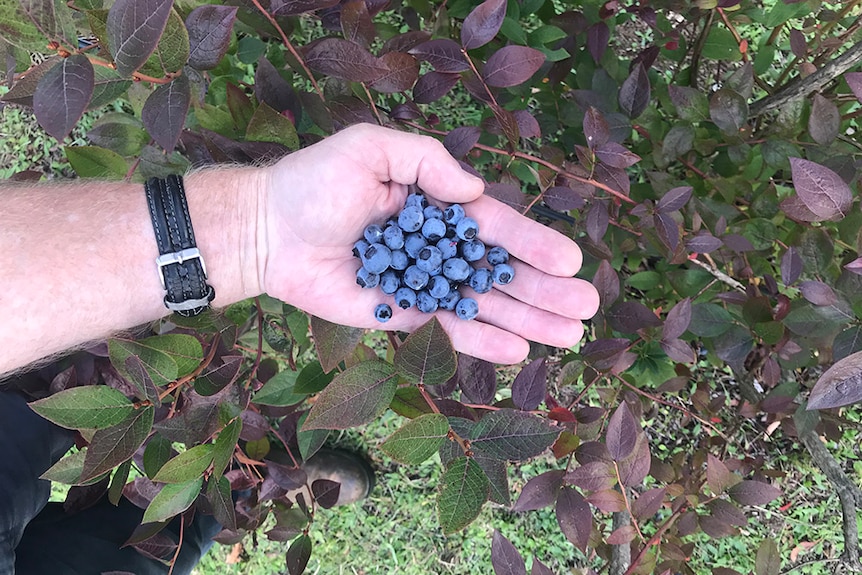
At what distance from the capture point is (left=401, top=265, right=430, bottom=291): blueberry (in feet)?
4.19

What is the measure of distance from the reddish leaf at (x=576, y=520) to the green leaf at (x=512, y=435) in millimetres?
251

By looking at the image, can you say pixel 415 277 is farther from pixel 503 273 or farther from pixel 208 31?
pixel 208 31

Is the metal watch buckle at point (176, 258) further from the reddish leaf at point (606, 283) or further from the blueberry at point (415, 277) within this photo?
the reddish leaf at point (606, 283)

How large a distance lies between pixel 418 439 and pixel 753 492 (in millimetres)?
784

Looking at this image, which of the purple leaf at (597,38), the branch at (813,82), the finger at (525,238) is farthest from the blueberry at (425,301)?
the branch at (813,82)

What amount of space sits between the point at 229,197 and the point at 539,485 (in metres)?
0.90

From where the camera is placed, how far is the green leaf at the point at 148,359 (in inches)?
41.0

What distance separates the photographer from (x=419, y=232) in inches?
52.4

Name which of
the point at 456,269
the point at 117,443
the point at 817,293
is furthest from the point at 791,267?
the point at 117,443

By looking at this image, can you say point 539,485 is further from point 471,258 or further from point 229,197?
point 229,197

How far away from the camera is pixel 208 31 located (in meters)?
1.00

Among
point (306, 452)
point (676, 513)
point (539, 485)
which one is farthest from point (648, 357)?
point (306, 452)

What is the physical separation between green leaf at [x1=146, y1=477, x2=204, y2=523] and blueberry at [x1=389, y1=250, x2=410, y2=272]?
55cm

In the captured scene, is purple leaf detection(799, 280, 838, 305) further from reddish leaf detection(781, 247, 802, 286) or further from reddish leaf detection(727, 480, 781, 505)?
reddish leaf detection(727, 480, 781, 505)
